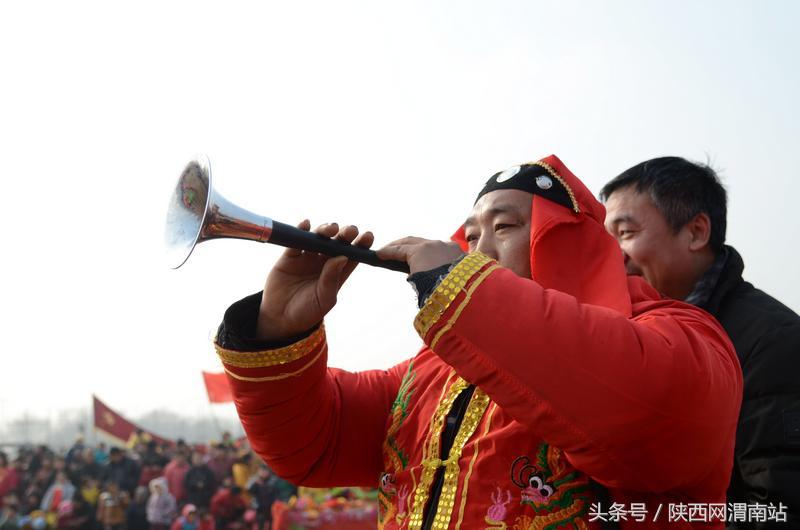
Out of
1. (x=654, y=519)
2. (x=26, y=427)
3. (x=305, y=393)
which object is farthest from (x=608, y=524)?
(x=26, y=427)

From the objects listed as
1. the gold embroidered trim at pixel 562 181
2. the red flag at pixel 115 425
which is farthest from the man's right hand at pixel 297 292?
the red flag at pixel 115 425

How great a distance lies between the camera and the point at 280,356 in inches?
110

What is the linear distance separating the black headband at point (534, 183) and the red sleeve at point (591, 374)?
697 millimetres

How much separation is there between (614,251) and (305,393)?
1196 mm

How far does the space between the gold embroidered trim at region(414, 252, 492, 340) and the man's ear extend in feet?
6.09

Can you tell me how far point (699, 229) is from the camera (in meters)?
3.68

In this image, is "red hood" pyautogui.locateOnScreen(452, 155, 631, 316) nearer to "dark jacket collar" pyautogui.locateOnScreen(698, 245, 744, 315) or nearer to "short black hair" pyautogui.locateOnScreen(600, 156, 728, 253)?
"dark jacket collar" pyautogui.locateOnScreen(698, 245, 744, 315)

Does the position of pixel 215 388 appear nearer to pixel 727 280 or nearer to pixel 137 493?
pixel 137 493

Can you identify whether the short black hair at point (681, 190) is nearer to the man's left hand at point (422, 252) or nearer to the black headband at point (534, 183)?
the black headband at point (534, 183)

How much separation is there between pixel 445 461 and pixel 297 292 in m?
0.81

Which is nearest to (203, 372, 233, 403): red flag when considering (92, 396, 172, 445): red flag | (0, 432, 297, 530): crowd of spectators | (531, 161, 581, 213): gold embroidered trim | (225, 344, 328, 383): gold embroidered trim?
(92, 396, 172, 445): red flag

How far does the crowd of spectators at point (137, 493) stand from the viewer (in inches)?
498

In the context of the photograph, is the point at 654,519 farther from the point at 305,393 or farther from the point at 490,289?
the point at 305,393

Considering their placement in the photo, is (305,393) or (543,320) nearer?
(543,320)
